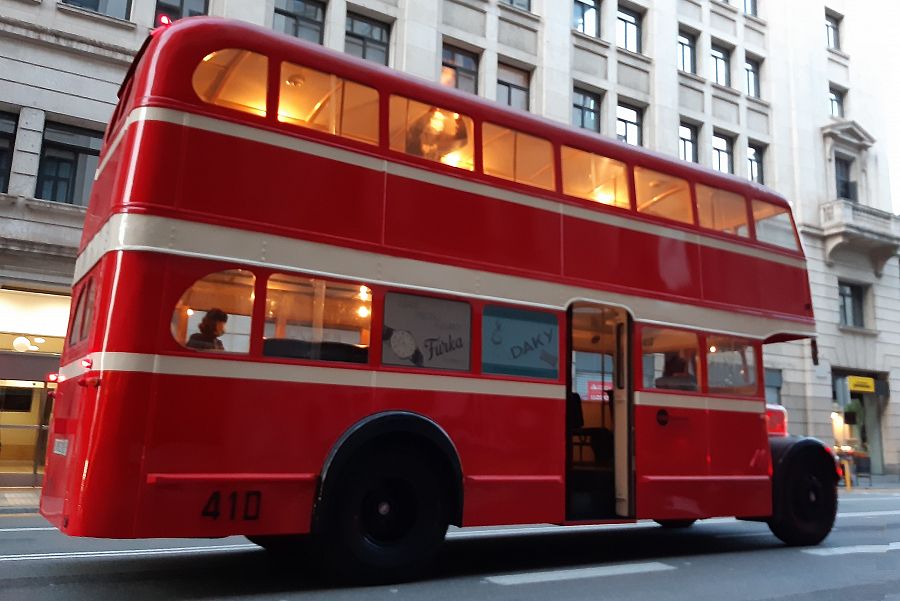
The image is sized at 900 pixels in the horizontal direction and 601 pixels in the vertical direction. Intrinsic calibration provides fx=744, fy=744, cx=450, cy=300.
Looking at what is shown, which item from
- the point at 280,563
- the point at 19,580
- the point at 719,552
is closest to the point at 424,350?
the point at 280,563

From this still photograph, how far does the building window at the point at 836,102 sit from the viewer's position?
2978cm

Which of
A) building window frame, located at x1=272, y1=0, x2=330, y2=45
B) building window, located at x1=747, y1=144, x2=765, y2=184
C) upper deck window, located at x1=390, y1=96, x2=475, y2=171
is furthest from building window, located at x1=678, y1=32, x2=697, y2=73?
upper deck window, located at x1=390, y1=96, x2=475, y2=171

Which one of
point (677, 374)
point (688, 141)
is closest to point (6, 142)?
point (677, 374)

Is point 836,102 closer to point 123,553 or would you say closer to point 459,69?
point 459,69

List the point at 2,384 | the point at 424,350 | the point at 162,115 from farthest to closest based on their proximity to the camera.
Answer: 1. the point at 2,384
2. the point at 424,350
3. the point at 162,115

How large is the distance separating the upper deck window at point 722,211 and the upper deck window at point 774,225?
0.24 meters

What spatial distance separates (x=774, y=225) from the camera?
952 centimetres

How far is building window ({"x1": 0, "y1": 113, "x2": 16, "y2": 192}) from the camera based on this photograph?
49.2 feet

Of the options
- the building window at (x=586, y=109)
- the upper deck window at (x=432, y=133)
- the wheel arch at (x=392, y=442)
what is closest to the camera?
the wheel arch at (x=392, y=442)

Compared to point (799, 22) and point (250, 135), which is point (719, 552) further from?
point (799, 22)

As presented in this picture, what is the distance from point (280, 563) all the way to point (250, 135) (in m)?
3.84

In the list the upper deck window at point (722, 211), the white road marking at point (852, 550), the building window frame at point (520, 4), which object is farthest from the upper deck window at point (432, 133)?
the building window frame at point (520, 4)

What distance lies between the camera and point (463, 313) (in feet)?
21.9

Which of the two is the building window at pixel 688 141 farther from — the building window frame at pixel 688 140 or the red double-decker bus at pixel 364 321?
the red double-decker bus at pixel 364 321
